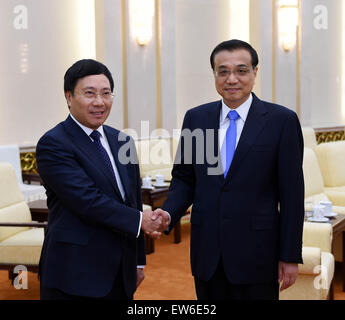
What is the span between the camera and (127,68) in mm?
7297

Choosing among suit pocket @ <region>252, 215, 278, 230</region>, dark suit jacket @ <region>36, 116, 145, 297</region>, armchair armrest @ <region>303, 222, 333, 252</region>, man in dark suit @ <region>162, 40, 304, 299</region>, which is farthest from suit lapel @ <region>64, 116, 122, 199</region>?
armchair armrest @ <region>303, 222, 333, 252</region>

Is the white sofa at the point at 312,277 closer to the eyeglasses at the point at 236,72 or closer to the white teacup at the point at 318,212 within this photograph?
the white teacup at the point at 318,212

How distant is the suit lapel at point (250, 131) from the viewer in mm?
2113

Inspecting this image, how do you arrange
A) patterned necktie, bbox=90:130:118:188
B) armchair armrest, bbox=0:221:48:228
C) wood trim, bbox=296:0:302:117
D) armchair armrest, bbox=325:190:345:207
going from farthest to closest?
wood trim, bbox=296:0:302:117 < armchair armrest, bbox=325:190:345:207 < armchair armrest, bbox=0:221:48:228 < patterned necktie, bbox=90:130:118:188

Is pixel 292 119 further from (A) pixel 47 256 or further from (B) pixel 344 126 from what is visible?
(B) pixel 344 126

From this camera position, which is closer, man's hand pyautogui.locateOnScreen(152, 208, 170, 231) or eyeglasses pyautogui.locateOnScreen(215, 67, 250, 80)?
eyeglasses pyautogui.locateOnScreen(215, 67, 250, 80)

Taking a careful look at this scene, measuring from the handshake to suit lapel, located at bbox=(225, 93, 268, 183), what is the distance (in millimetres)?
353

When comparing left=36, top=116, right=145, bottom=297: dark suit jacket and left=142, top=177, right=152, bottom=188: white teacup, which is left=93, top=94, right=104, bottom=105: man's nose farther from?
left=142, top=177, right=152, bottom=188: white teacup

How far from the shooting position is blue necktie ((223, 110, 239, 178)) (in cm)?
215

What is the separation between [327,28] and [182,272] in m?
7.79

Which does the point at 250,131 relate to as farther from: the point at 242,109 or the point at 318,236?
the point at 318,236

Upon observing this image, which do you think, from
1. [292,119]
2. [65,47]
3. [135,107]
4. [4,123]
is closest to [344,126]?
[135,107]

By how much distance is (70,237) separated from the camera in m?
1.93

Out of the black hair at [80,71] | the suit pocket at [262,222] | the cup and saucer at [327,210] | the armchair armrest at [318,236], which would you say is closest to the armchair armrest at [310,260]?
the armchair armrest at [318,236]
